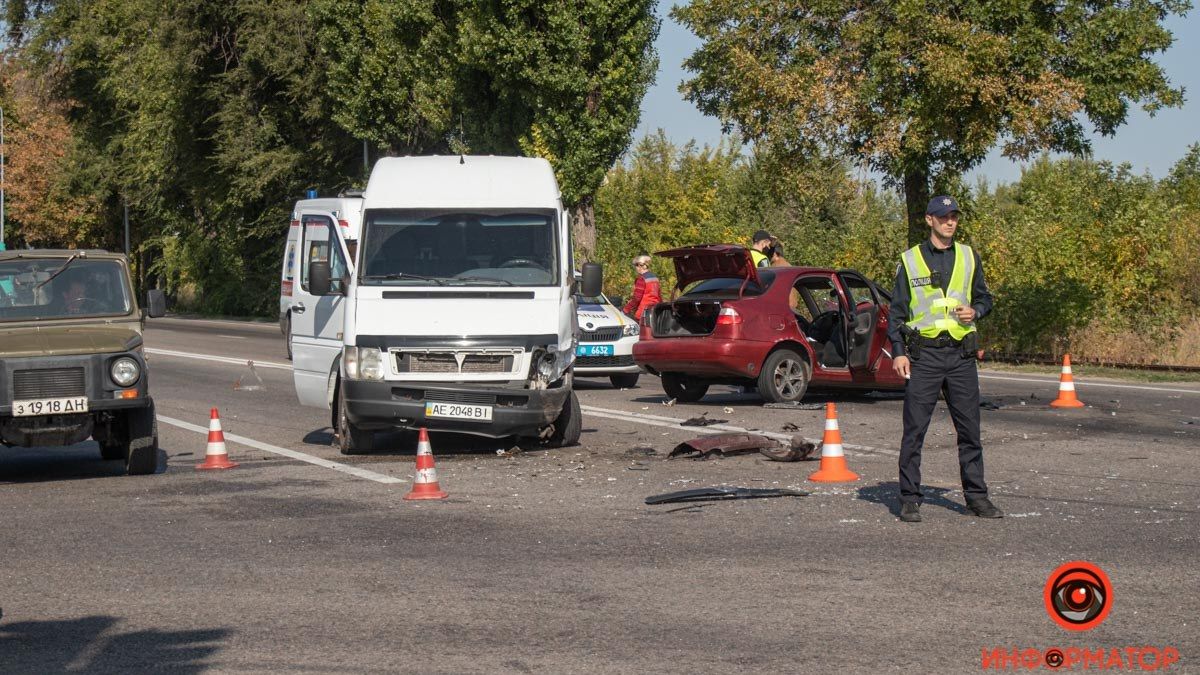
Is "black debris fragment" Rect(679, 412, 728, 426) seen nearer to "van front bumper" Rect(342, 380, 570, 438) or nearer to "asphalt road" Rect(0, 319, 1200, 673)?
"asphalt road" Rect(0, 319, 1200, 673)

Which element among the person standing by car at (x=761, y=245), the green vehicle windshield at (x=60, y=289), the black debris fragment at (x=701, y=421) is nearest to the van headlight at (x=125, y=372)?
the green vehicle windshield at (x=60, y=289)

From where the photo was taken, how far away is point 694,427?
15688mm

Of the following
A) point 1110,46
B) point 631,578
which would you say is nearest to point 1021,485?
point 631,578

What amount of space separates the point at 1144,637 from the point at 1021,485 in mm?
4887

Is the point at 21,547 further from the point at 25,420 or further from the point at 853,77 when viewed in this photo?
the point at 853,77

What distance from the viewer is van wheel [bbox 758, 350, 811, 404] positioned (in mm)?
17547

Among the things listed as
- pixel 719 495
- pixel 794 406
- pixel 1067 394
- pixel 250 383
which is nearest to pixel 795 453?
pixel 719 495

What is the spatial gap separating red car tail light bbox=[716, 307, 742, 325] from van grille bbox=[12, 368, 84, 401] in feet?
25.8

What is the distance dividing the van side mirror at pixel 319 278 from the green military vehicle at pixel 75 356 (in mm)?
1357

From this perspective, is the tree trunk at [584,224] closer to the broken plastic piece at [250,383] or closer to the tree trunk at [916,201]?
the tree trunk at [916,201]

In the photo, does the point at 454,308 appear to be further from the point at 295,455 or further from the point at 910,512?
the point at 910,512

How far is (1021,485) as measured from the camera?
437 inches

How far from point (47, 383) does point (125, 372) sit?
599mm

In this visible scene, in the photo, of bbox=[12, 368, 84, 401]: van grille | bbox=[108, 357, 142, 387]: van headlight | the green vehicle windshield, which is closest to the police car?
the green vehicle windshield
